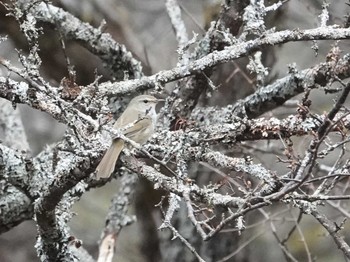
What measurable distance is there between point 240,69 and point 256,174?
2.13 metres

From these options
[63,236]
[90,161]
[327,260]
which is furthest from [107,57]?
[327,260]

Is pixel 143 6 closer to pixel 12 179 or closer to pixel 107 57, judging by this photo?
pixel 107 57

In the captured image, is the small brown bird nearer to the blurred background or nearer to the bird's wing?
the bird's wing

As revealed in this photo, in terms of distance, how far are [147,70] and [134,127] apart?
1281 mm

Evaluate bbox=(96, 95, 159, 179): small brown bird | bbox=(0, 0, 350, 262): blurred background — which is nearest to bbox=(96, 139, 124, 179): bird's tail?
bbox=(96, 95, 159, 179): small brown bird

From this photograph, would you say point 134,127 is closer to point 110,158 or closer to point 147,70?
point 110,158

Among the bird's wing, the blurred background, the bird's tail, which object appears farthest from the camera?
the blurred background

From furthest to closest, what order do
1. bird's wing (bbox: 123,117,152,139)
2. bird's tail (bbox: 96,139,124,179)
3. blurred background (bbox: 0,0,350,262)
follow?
blurred background (bbox: 0,0,350,262) < bird's wing (bbox: 123,117,152,139) < bird's tail (bbox: 96,139,124,179)

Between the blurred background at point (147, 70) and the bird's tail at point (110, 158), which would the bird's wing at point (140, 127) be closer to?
the bird's tail at point (110, 158)

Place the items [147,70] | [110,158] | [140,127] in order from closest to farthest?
[110,158], [140,127], [147,70]

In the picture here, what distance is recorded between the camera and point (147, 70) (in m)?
5.01

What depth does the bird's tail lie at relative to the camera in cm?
299

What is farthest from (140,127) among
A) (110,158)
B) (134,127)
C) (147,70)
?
(147,70)

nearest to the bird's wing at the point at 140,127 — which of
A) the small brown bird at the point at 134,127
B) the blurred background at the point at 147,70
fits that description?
the small brown bird at the point at 134,127
